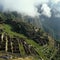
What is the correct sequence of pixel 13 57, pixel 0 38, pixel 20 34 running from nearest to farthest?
pixel 13 57 < pixel 0 38 < pixel 20 34

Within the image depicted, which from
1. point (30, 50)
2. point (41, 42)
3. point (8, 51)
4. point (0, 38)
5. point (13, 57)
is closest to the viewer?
point (13, 57)

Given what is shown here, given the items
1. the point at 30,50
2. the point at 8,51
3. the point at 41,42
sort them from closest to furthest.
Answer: the point at 8,51, the point at 30,50, the point at 41,42

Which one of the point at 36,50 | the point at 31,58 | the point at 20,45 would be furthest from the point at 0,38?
the point at 31,58

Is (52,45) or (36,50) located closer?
(36,50)

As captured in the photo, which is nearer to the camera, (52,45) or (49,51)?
(49,51)

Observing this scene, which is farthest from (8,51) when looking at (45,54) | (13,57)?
(45,54)

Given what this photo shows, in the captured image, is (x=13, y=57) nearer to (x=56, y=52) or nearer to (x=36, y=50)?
(x=36, y=50)

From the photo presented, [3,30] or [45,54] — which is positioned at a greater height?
[3,30]

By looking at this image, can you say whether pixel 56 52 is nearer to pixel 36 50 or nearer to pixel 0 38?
pixel 36 50

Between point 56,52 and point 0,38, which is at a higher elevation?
point 0,38
